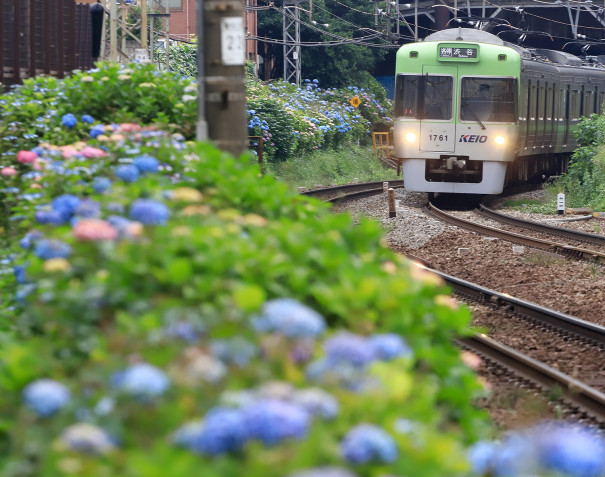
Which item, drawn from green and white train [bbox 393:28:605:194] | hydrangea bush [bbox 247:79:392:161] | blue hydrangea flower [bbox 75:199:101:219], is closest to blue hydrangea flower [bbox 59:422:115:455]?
blue hydrangea flower [bbox 75:199:101:219]

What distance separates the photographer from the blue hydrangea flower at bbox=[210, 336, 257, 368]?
255 cm

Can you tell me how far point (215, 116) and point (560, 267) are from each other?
7948 millimetres

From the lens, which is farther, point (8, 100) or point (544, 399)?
point (8, 100)

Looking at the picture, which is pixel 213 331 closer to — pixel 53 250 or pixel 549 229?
pixel 53 250

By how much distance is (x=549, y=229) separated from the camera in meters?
A: 16.5

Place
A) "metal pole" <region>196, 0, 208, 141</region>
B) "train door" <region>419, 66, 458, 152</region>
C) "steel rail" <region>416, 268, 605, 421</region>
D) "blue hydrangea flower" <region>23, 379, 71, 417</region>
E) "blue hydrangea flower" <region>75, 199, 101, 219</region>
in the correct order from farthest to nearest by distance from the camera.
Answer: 1. "train door" <region>419, 66, 458, 152</region>
2. "steel rail" <region>416, 268, 605, 421</region>
3. "metal pole" <region>196, 0, 208, 141</region>
4. "blue hydrangea flower" <region>75, 199, 101, 219</region>
5. "blue hydrangea flower" <region>23, 379, 71, 417</region>

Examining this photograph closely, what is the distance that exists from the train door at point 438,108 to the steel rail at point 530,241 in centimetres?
139

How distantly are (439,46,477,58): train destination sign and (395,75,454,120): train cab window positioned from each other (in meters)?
0.42

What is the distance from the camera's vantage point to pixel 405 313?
3225 mm

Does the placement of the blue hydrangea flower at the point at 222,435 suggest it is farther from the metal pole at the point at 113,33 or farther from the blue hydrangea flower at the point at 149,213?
the metal pole at the point at 113,33

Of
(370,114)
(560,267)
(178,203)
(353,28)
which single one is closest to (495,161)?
(560,267)

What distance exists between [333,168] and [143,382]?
96.9ft

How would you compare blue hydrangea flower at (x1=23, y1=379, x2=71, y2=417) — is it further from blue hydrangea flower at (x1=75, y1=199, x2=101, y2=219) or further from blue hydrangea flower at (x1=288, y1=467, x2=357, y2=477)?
blue hydrangea flower at (x1=75, y1=199, x2=101, y2=219)

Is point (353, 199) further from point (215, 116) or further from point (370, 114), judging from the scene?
point (370, 114)
